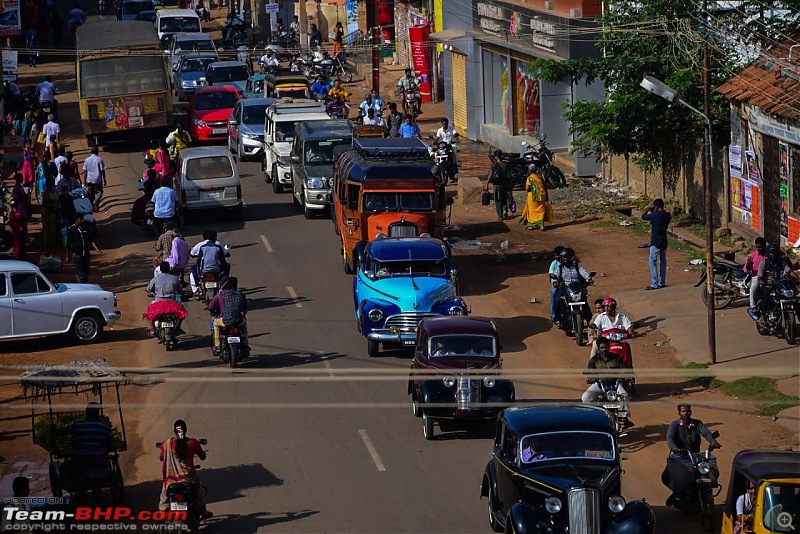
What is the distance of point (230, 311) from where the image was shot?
20922 millimetres

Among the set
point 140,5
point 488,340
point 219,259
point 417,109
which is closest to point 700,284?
point 488,340

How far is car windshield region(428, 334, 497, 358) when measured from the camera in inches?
720

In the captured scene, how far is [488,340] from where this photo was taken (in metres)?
18.4

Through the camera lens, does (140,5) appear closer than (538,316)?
No

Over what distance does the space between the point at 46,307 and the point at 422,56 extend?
1244 inches

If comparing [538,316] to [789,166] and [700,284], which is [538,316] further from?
[789,166]

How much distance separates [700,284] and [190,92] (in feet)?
100

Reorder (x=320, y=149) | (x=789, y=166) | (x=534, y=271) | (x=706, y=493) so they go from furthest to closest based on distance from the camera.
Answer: (x=320, y=149), (x=534, y=271), (x=789, y=166), (x=706, y=493)

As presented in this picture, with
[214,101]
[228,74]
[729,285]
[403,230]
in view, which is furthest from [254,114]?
[729,285]

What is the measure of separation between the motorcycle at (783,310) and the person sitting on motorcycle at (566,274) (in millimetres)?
3152

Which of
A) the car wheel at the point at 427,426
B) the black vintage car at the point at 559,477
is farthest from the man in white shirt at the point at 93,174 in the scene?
the black vintage car at the point at 559,477

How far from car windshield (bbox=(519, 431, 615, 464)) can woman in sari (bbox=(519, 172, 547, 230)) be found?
647 inches

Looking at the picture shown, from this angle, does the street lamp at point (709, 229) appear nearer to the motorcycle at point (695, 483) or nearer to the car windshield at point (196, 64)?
the motorcycle at point (695, 483)

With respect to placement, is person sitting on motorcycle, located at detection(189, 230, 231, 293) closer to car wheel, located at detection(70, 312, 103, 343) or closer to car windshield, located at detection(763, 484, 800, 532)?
car wheel, located at detection(70, 312, 103, 343)
